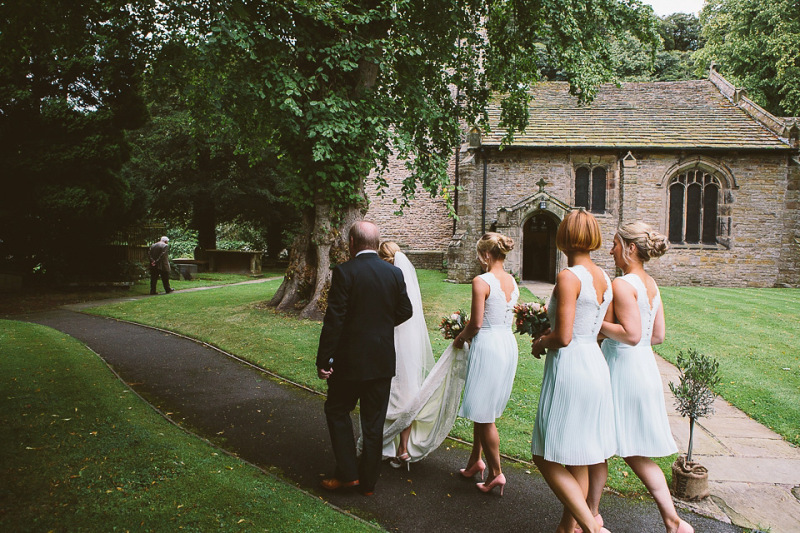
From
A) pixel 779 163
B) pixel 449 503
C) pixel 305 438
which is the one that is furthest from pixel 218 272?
pixel 779 163

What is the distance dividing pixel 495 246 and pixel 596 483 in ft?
6.25

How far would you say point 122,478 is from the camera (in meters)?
4.03

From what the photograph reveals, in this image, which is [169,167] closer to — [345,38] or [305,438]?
[345,38]

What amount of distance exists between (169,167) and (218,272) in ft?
20.3

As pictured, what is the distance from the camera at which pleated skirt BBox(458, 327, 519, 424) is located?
418 cm

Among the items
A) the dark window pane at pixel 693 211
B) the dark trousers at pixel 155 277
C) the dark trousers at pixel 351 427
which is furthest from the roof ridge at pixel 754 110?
the dark trousers at pixel 155 277

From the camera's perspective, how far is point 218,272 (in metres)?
28.3

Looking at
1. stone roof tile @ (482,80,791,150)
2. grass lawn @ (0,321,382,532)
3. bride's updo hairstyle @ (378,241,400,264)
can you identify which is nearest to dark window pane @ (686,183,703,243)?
stone roof tile @ (482,80,791,150)

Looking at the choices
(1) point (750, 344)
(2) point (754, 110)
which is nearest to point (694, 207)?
(2) point (754, 110)

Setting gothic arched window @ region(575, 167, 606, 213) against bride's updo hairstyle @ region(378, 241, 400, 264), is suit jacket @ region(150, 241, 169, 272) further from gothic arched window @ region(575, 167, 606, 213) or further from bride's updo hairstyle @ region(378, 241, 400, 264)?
gothic arched window @ region(575, 167, 606, 213)

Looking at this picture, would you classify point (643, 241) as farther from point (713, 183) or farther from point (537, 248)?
point (713, 183)

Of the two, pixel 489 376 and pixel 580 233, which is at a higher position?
pixel 580 233

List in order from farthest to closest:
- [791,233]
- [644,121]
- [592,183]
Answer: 1. [644,121]
2. [592,183]
3. [791,233]

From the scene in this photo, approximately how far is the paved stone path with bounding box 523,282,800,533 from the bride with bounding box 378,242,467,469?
2183mm
